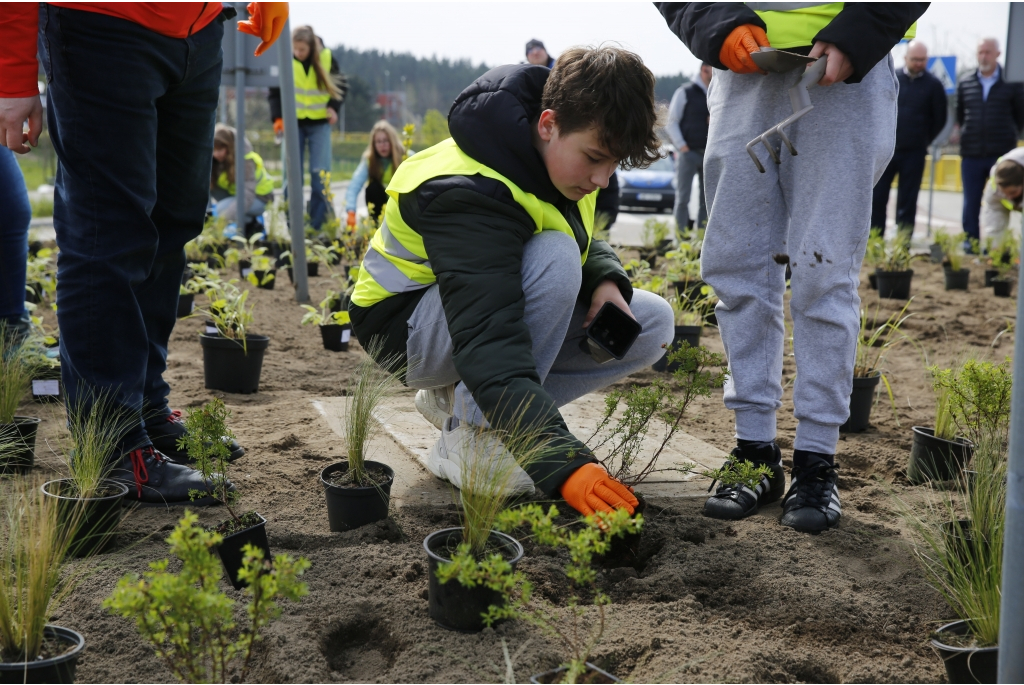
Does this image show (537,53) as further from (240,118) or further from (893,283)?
(893,283)

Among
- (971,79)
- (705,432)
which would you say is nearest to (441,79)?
(971,79)

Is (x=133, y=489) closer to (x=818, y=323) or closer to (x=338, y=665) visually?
(x=338, y=665)

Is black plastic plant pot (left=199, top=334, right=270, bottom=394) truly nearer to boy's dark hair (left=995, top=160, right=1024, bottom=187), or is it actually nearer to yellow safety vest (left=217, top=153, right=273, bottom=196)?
yellow safety vest (left=217, top=153, right=273, bottom=196)

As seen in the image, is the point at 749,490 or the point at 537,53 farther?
the point at 537,53

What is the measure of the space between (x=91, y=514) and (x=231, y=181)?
7.07 meters

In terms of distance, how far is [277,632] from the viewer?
163 cm

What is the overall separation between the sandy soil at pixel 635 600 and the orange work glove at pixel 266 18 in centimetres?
136

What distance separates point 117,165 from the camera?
2.20 metres

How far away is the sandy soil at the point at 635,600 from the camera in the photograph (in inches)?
61.7

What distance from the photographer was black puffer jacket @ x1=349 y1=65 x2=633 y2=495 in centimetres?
181

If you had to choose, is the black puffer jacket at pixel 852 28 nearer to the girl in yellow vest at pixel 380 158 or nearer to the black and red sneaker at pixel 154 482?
the black and red sneaker at pixel 154 482

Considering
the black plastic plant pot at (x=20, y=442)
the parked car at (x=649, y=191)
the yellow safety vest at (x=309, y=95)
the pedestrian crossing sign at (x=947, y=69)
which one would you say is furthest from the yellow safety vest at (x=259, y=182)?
the pedestrian crossing sign at (x=947, y=69)

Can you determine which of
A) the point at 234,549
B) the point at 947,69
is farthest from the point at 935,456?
the point at 947,69

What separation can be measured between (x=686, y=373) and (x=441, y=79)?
6998 centimetres
